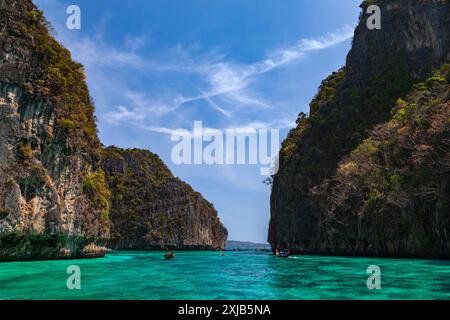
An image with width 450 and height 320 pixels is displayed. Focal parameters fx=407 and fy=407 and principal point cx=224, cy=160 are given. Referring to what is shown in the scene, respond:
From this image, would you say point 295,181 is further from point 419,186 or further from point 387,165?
point 419,186

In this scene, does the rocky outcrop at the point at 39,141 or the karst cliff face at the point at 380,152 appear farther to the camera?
the karst cliff face at the point at 380,152

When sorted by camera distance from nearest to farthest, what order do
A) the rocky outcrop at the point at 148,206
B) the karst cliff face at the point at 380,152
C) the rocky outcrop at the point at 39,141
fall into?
the rocky outcrop at the point at 39,141, the karst cliff face at the point at 380,152, the rocky outcrop at the point at 148,206

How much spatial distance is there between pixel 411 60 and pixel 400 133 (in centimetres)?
2457

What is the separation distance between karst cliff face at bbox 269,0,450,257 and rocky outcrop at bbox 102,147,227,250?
52361 millimetres

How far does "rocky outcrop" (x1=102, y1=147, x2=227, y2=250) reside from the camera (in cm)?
12481

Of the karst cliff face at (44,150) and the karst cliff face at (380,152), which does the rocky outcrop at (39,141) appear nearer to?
the karst cliff face at (44,150)

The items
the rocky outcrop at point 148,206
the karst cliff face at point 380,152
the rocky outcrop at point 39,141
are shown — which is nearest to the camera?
the rocky outcrop at point 39,141

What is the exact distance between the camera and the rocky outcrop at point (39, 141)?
35844mm

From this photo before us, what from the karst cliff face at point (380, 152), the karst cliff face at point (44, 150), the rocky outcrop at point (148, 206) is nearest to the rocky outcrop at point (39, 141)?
the karst cliff face at point (44, 150)

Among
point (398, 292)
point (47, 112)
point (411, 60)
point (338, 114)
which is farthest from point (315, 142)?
point (398, 292)

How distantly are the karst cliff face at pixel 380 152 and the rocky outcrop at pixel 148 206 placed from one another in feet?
172

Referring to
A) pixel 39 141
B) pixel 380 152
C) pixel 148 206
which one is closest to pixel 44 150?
pixel 39 141

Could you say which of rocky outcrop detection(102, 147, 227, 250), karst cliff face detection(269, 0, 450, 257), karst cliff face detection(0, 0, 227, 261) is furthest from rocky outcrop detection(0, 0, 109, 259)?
rocky outcrop detection(102, 147, 227, 250)

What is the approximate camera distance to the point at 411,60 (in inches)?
2419
